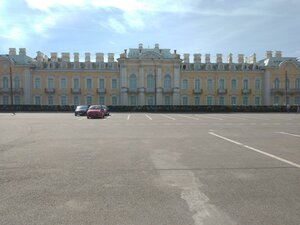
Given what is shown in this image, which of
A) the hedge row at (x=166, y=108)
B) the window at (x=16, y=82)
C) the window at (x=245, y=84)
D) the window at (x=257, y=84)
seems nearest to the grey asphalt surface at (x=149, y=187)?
the hedge row at (x=166, y=108)

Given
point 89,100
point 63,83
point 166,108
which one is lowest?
point 166,108

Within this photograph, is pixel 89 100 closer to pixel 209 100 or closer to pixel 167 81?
pixel 167 81

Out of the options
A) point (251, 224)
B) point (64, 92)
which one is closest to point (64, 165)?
point (251, 224)

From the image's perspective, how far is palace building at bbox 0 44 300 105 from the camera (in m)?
70.4

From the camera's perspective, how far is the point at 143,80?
70875 mm

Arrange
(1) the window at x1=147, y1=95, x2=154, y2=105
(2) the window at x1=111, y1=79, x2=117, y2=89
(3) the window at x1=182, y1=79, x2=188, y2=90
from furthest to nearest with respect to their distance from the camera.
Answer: (3) the window at x1=182, y1=79, x2=188, y2=90 → (2) the window at x1=111, y1=79, x2=117, y2=89 → (1) the window at x1=147, y1=95, x2=154, y2=105

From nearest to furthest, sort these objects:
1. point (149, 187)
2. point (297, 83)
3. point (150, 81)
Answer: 1. point (149, 187)
2. point (150, 81)
3. point (297, 83)

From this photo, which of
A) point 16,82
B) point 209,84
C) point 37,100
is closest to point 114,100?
point 37,100

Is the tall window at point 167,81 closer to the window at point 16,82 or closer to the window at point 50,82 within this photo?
the window at point 50,82

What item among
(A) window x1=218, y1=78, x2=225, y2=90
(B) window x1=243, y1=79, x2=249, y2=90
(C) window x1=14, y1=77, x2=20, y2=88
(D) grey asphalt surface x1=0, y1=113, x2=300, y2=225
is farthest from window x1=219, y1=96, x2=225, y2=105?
(D) grey asphalt surface x1=0, y1=113, x2=300, y2=225

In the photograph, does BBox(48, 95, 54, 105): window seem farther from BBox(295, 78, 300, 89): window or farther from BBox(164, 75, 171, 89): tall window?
BBox(295, 78, 300, 89): window

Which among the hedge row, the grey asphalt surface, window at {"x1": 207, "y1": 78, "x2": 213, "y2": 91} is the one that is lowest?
the grey asphalt surface

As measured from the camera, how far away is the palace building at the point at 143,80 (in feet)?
231

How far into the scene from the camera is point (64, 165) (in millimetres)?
8023
